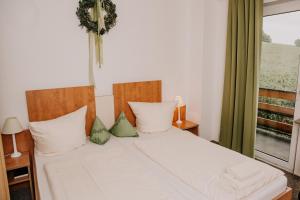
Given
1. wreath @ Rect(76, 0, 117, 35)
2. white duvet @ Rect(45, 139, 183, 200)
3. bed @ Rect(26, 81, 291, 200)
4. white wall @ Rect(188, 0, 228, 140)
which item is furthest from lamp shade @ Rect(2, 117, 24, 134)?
white wall @ Rect(188, 0, 228, 140)

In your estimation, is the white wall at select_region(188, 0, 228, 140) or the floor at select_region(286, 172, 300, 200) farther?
the white wall at select_region(188, 0, 228, 140)

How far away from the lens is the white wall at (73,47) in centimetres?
228

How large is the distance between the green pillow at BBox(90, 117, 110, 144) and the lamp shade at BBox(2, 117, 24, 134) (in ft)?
2.45

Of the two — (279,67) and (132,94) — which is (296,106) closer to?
(279,67)

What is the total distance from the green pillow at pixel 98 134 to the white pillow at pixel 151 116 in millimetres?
475

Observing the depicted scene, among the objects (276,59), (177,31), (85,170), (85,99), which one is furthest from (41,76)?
(276,59)

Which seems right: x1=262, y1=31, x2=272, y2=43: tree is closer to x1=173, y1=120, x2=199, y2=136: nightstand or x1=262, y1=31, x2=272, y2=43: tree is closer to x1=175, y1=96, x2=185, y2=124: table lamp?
x1=175, y1=96, x2=185, y2=124: table lamp

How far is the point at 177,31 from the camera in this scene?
334cm

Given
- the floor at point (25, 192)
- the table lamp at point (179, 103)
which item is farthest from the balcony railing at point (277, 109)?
the table lamp at point (179, 103)

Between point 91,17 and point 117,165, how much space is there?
171 centimetres

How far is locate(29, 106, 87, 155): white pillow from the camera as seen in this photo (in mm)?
2236

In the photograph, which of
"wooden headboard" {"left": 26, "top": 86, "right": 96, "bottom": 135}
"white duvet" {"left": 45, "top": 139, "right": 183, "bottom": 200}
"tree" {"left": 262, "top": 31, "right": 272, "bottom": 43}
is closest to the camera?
"white duvet" {"left": 45, "top": 139, "right": 183, "bottom": 200}

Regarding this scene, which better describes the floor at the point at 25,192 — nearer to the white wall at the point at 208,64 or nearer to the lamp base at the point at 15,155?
the lamp base at the point at 15,155

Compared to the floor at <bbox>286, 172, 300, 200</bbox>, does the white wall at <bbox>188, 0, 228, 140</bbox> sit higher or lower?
higher
